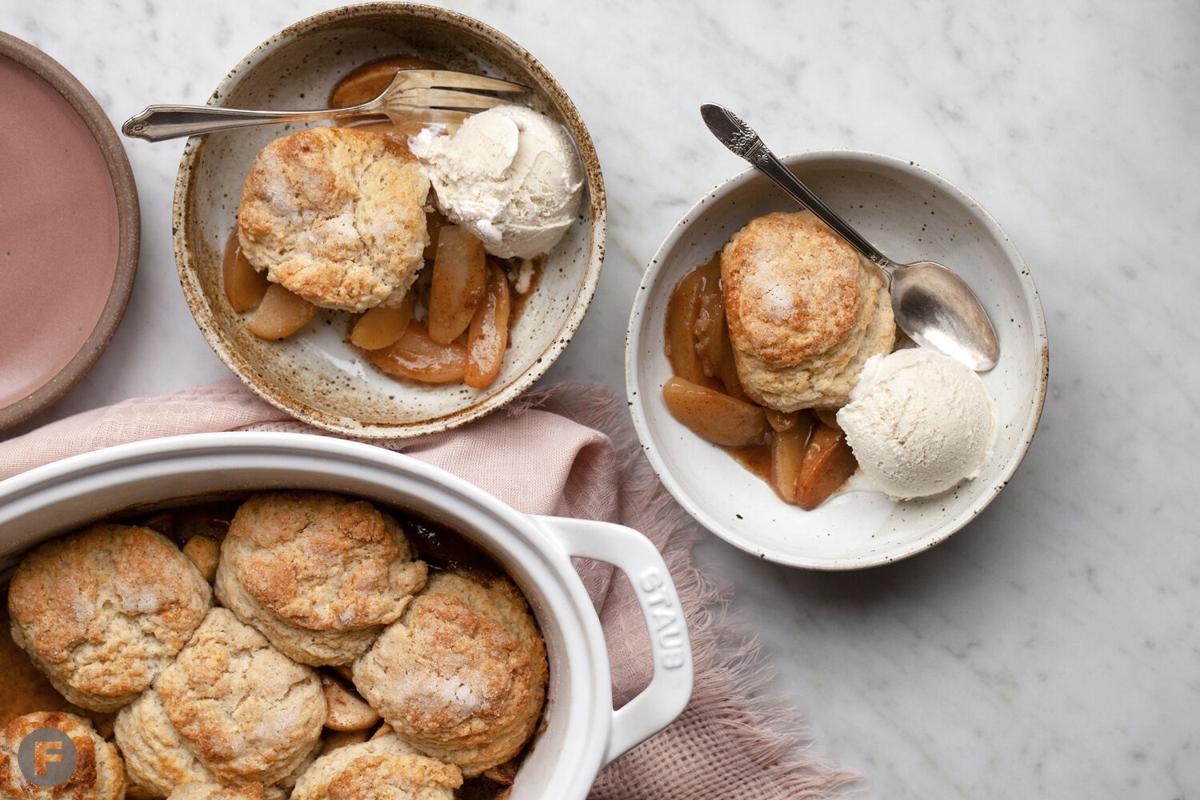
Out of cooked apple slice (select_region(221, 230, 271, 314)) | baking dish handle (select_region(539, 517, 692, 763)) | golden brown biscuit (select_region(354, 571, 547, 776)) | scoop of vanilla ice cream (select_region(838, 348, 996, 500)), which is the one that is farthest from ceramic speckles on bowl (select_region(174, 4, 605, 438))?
scoop of vanilla ice cream (select_region(838, 348, 996, 500))

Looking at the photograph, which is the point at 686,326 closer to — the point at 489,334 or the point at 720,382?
the point at 720,382

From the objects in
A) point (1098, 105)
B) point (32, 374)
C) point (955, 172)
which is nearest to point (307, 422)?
point (32, 374)

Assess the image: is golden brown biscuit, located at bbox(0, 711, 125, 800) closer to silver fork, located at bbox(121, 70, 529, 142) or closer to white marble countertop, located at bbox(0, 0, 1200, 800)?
white marble countertop, located at bbox(0, 0, 1200, 800)

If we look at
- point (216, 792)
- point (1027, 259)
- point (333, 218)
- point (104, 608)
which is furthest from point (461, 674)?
point (1027, 259)

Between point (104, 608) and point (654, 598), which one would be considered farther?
point (104, 608)

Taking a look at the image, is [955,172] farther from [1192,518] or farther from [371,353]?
[371,353]

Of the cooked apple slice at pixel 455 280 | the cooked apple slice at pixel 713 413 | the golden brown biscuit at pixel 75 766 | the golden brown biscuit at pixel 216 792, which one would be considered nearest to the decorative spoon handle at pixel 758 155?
the cooked apple slice at pixel 713 413
